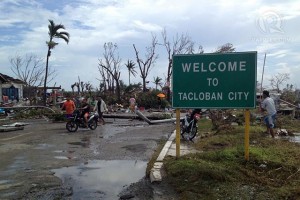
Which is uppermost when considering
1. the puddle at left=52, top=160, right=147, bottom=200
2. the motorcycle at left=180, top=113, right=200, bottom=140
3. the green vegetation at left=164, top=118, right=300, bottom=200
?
the motorcycle at left=180, top=113, right=200, bottom=140

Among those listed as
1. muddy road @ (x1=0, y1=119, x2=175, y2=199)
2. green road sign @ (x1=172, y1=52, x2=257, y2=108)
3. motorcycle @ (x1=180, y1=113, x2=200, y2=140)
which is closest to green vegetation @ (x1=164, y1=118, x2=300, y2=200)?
muddy road @ (x1=0, y1=119, x2=175, y2=199)

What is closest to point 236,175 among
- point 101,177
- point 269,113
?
point 101,177

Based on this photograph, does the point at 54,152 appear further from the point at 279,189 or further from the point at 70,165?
the point at 279,189

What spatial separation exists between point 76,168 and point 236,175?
153 inches

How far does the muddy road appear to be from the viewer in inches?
279

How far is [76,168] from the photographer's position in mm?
9297

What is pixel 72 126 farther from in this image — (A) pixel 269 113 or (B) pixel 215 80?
(B) pixel 215 80

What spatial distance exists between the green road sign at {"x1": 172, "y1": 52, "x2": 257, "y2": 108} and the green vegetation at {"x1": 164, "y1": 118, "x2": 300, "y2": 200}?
1.19m

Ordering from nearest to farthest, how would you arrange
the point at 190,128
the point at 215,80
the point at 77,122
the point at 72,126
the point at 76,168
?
the point at 215,80, the point at 76,168, the point at 190,128, the point at 72,126, the point at 77,122

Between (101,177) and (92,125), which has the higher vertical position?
(92,125)

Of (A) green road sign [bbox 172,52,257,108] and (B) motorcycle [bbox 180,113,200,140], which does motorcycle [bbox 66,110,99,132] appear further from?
(A) green road sign [bbox 172,52,257,108]

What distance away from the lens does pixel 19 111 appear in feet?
95.2

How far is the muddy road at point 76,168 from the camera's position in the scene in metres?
7.08

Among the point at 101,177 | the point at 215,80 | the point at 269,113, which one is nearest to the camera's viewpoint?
the point at 101,177
